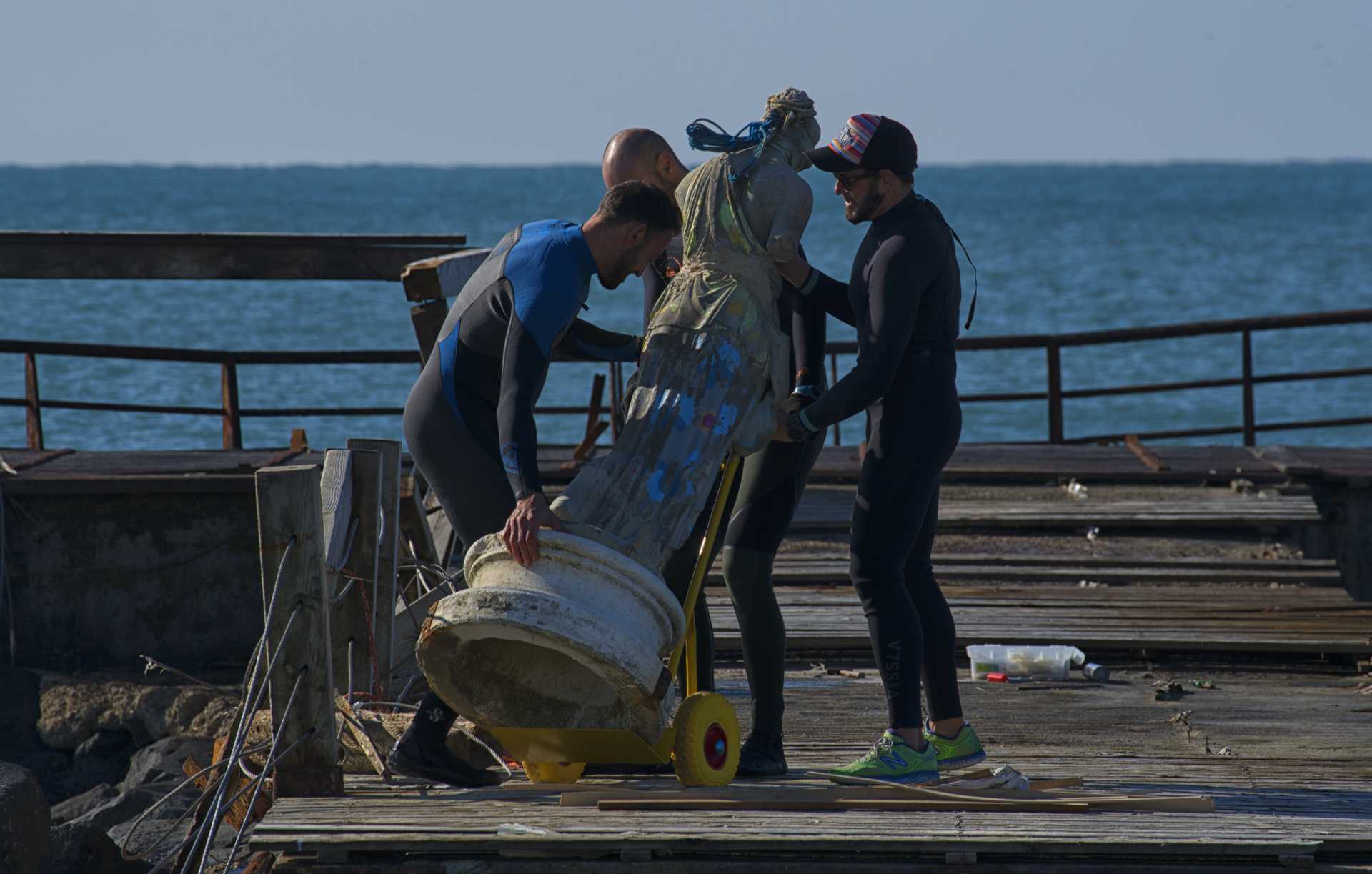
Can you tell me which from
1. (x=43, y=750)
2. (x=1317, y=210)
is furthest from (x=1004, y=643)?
(x=1317, y=210)

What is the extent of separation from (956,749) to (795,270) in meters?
1.62

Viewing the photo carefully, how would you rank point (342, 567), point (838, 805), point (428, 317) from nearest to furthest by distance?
point (838, 805) < point (342, 567) < point (428, 317)

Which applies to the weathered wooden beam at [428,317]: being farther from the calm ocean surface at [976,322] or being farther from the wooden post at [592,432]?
the calm ocean surface at [976,322]

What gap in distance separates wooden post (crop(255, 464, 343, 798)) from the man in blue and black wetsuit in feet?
1.03

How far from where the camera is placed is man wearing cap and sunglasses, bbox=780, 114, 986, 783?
5242 millimetres

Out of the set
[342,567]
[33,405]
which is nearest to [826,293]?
[342,567]

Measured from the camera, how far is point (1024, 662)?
7801 mm

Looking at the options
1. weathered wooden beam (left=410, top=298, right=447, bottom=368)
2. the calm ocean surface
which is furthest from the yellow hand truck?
the calm ocean surface

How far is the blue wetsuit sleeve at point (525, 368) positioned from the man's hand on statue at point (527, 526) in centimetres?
4

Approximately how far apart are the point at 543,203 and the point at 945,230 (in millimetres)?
137143

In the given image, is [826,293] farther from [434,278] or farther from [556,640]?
[434,278]

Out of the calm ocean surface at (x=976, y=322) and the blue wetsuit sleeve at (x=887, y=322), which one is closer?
the blue wetsuit sleeve at (x=887, y=322)

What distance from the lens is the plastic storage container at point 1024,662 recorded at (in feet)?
25.5

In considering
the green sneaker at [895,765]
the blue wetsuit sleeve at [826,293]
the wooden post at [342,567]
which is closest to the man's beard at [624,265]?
the blue wetsuit sleeve at [826,293]
